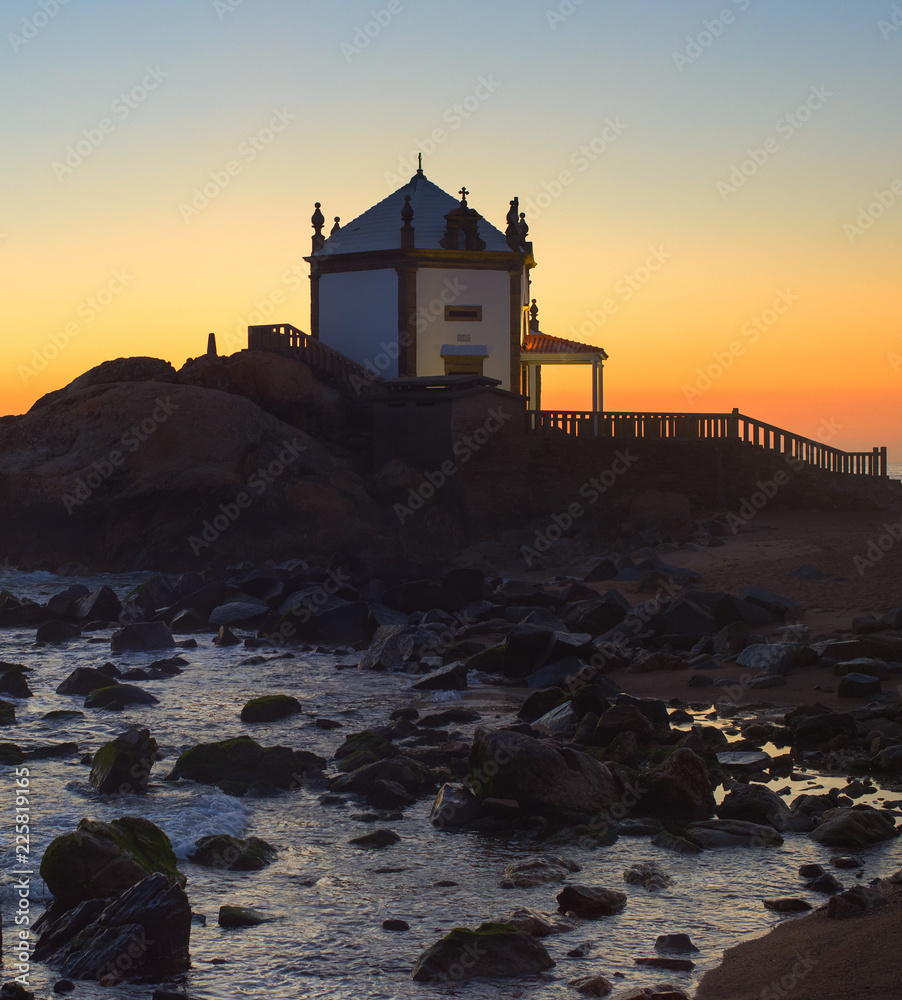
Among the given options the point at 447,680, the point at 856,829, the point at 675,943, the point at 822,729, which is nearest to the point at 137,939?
the point at 675,943

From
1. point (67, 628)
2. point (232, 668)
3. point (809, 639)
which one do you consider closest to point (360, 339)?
point (67, 628)

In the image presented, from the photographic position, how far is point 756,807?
10.3 metres

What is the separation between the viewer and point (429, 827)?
34.7 feet

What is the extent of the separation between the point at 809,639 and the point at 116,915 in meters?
12.6

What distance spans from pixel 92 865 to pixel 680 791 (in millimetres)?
5239

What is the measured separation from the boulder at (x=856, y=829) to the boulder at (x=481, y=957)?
3.23 metres

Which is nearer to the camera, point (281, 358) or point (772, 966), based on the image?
point (772, 966)

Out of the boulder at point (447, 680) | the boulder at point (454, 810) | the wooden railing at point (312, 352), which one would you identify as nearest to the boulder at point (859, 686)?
the boulder at point (447, 680)

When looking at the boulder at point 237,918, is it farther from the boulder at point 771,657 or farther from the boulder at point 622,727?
the boulder at point 771,657

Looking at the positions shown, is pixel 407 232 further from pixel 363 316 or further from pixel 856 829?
pixel 856 829

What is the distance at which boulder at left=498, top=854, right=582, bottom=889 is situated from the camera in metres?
9.13

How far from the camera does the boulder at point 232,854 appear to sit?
379 inches

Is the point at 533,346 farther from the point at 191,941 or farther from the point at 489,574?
the point at 191,941

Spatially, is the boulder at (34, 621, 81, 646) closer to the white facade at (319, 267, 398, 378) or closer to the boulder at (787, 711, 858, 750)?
the boulder at (787, 711, 858, 750)
